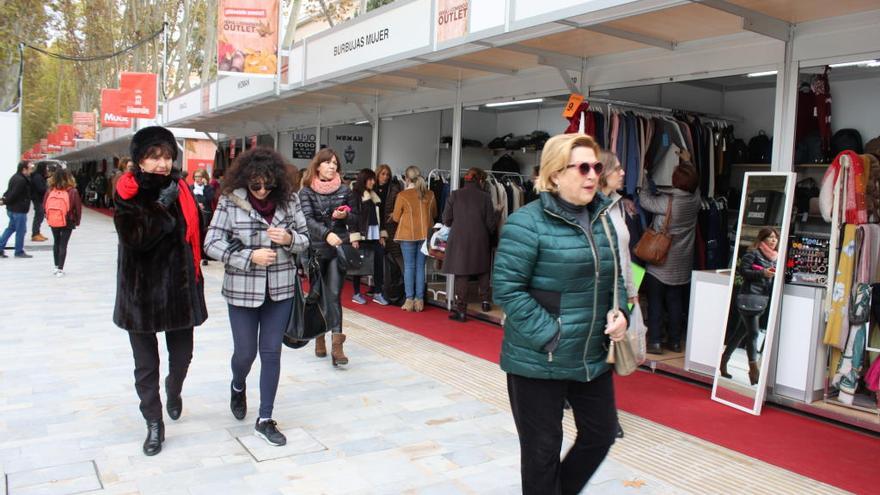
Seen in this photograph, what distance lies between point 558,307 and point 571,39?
3848mm

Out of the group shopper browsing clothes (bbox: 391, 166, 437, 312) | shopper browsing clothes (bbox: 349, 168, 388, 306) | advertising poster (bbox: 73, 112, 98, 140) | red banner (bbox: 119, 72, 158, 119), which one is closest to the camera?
shopper browsing clothes (bbox: 349, 168, 388, 306)

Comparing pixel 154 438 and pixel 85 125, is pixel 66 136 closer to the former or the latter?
pixel 85 125

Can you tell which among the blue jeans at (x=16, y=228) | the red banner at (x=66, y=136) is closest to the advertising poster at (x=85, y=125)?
the red banner at (x=66, y=136)

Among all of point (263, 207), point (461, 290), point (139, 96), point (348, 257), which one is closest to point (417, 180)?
point (461, 290)

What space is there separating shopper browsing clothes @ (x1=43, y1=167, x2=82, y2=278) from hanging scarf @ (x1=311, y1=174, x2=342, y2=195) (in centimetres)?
689

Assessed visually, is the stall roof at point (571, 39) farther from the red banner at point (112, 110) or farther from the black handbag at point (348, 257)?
the red banner at point (112, 110)

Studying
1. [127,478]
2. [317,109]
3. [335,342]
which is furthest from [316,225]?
[317,109]

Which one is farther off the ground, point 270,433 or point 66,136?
point 66,136

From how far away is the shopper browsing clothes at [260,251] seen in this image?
3855 millimetres

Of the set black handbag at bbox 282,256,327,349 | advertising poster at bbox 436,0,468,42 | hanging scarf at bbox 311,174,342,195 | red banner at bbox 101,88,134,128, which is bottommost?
black handbag at bbox 282,256,327,349

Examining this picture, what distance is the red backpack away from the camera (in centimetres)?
1051

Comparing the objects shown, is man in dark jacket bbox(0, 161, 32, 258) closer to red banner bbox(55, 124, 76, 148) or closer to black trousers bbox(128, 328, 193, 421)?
black trousers bbox(128, 328, 193, 421)

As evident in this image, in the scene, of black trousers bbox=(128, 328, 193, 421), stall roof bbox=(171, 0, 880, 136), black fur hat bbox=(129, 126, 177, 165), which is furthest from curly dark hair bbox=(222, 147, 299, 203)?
stall roof bbox=(171, 0, 880, 136)

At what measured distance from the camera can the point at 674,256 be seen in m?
6.38
